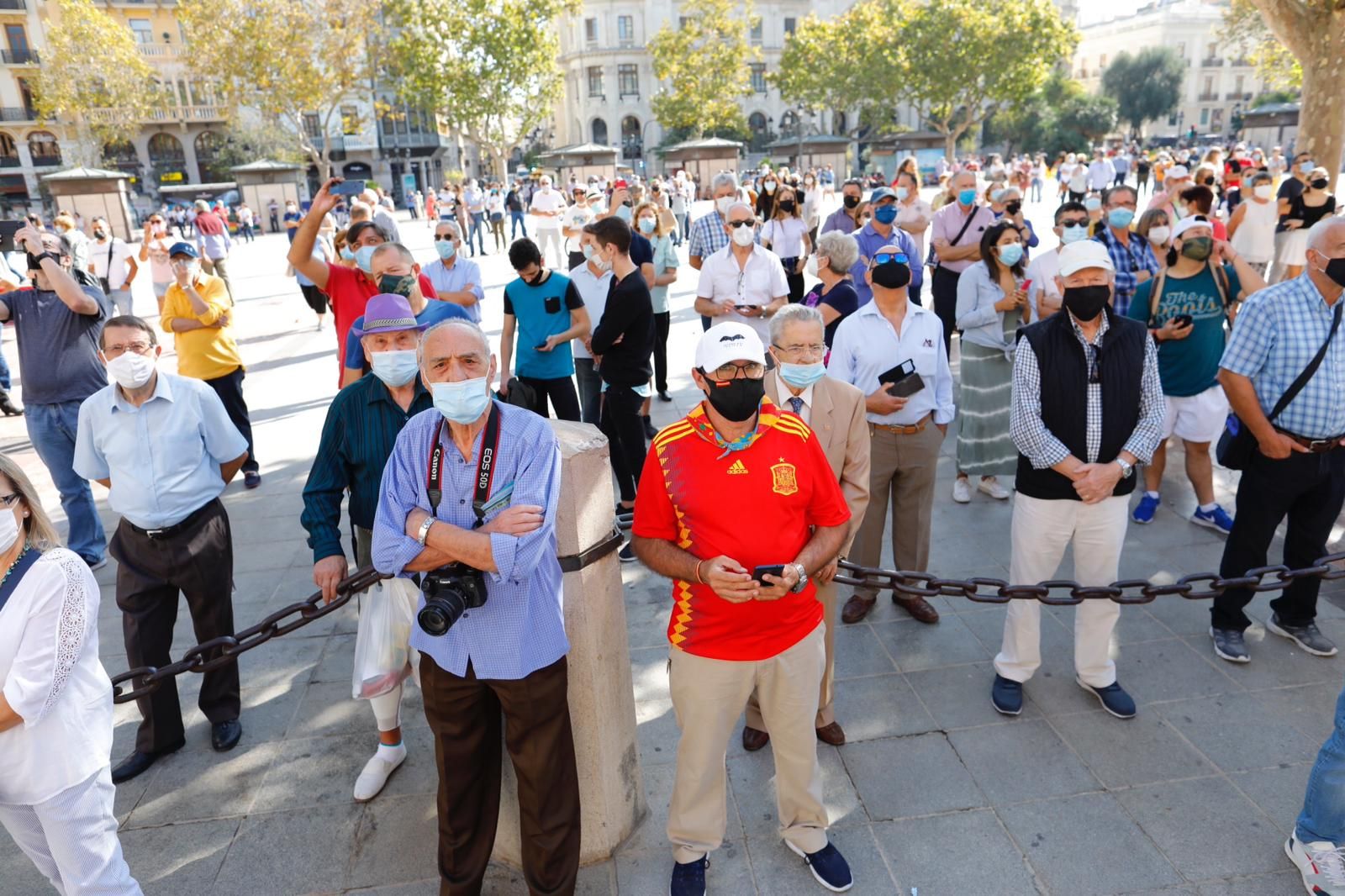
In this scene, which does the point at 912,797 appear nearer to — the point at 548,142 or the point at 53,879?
the point at 53,879

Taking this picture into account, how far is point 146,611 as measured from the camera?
394cm

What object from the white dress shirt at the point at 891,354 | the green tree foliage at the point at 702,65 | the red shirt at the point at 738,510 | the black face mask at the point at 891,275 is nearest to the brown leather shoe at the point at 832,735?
the red shirt at the point at 738,510

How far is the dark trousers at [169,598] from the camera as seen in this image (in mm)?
3910

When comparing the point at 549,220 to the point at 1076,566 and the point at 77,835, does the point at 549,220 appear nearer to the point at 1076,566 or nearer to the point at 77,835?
the point at 1076,566

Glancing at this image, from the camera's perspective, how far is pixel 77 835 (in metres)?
2.58

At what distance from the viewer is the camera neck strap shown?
Result: 2666mm

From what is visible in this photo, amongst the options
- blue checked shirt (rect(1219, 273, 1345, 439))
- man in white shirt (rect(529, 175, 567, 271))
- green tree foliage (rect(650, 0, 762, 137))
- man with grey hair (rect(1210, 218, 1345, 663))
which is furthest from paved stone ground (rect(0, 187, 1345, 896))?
green tree foliage (rect(650, 0, 762, 137))

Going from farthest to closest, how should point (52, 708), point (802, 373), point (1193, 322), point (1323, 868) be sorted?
point (1193, 322)
point (802, 373)
point (1323, 868)
point (52, 708)

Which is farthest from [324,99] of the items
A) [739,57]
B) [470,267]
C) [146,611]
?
[146,611]

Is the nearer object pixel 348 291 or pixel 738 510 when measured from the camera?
pixel 738 510

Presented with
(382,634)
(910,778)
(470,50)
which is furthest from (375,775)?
(470,50)

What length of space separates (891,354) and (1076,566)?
4.53 feet

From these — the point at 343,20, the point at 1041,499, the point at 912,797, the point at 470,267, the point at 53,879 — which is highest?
the point at 343,20

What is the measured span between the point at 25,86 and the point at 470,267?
2517 inches
